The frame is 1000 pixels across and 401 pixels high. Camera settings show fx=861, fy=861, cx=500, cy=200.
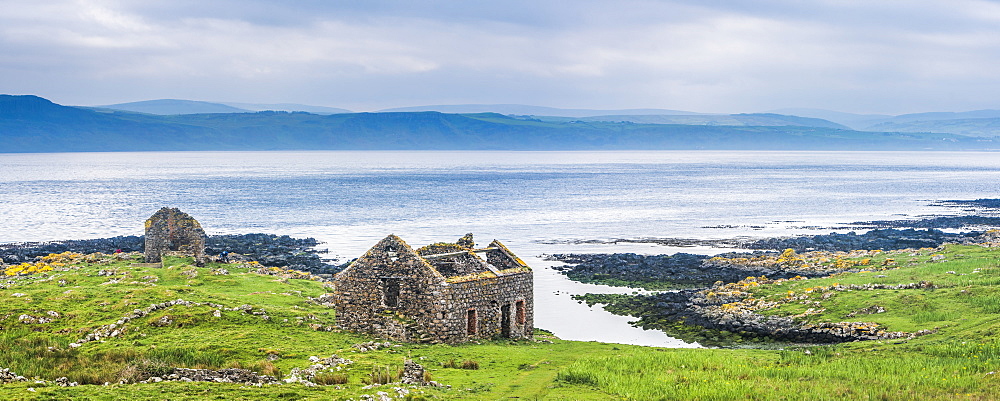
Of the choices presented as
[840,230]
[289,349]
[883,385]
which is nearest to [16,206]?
[840,230]

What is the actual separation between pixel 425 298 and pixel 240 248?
56176 mm

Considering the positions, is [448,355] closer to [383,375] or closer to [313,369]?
[383,375]

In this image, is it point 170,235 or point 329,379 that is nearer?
point 329,379

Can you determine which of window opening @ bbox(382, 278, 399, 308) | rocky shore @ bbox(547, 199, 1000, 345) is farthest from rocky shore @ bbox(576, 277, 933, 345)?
window opening @ bbox(382, 278, 399, 308)

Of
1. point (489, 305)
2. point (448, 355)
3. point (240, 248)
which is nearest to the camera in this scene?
point (448, 355)

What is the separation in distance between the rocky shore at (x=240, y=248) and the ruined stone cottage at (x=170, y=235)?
50.4ft

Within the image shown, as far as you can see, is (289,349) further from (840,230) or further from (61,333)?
(840,230)

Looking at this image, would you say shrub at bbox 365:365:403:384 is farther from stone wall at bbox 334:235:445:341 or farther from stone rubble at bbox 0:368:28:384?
stone rubble at bbox 0:368:28:384

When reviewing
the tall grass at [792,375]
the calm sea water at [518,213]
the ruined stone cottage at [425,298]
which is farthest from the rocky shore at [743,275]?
the ruined stone cottage at [425,298]

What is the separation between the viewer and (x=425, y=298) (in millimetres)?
32062

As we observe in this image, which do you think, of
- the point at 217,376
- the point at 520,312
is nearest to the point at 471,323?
the point at 520,312

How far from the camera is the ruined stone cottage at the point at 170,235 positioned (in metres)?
52.6

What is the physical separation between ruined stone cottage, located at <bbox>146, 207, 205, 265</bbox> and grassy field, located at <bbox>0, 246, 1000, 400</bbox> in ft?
30.8

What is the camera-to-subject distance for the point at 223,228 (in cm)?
11081
